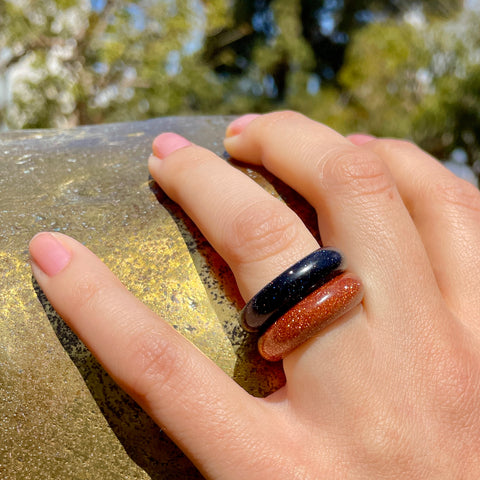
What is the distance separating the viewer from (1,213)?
1018 mm

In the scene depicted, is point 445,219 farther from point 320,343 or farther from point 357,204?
point 320,343

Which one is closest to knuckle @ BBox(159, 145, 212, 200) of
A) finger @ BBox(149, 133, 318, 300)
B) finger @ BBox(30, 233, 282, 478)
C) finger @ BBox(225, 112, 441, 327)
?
finger @ BBox(149, 133, 318, 300)

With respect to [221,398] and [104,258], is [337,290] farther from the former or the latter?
[104,258]

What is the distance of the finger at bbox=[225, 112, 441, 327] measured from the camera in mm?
916

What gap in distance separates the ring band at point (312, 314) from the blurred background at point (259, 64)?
35.9ft

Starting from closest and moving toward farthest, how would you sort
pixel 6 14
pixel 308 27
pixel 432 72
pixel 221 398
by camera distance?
pixel 221 398 → pixel 6 14 → pixel 432 72 → pixel 308 27

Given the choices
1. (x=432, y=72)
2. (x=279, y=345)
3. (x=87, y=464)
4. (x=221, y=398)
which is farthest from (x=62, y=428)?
(x=432, y=72)

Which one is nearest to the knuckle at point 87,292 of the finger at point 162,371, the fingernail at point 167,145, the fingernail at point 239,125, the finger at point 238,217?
the finger at point 162,371

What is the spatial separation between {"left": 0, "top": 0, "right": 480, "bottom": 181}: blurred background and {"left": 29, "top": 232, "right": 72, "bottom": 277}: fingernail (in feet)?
35.2

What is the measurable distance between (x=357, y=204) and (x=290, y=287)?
23 cm

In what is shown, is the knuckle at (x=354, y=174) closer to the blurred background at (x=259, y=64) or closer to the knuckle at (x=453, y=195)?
the knuckle at (x=453, y=195)

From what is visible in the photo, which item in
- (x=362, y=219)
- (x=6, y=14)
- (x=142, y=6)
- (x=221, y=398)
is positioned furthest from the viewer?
(x=142, y=6)

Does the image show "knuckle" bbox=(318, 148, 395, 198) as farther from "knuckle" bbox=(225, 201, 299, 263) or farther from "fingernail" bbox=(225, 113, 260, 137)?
"fingernail" bbox=(225, 113, 260, 137)

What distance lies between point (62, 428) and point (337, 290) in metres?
0.51
